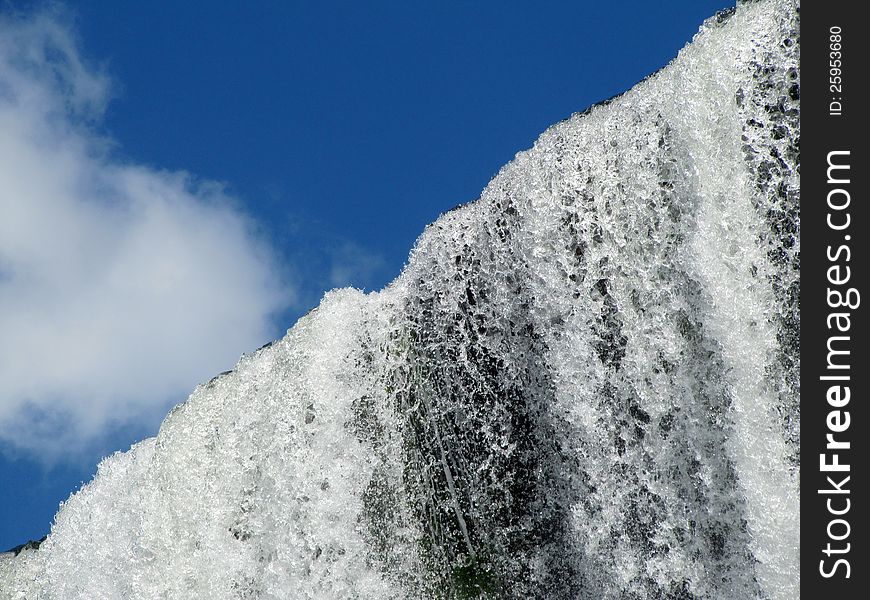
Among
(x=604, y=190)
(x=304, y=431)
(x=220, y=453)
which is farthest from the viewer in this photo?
(x=220, y=453)

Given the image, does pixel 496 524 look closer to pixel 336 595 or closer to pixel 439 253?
pixel 336 595

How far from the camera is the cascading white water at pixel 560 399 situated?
14.5ft

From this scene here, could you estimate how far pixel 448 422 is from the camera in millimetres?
5758

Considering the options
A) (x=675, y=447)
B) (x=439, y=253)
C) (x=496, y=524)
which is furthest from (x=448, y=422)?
(x=675, y=447)
